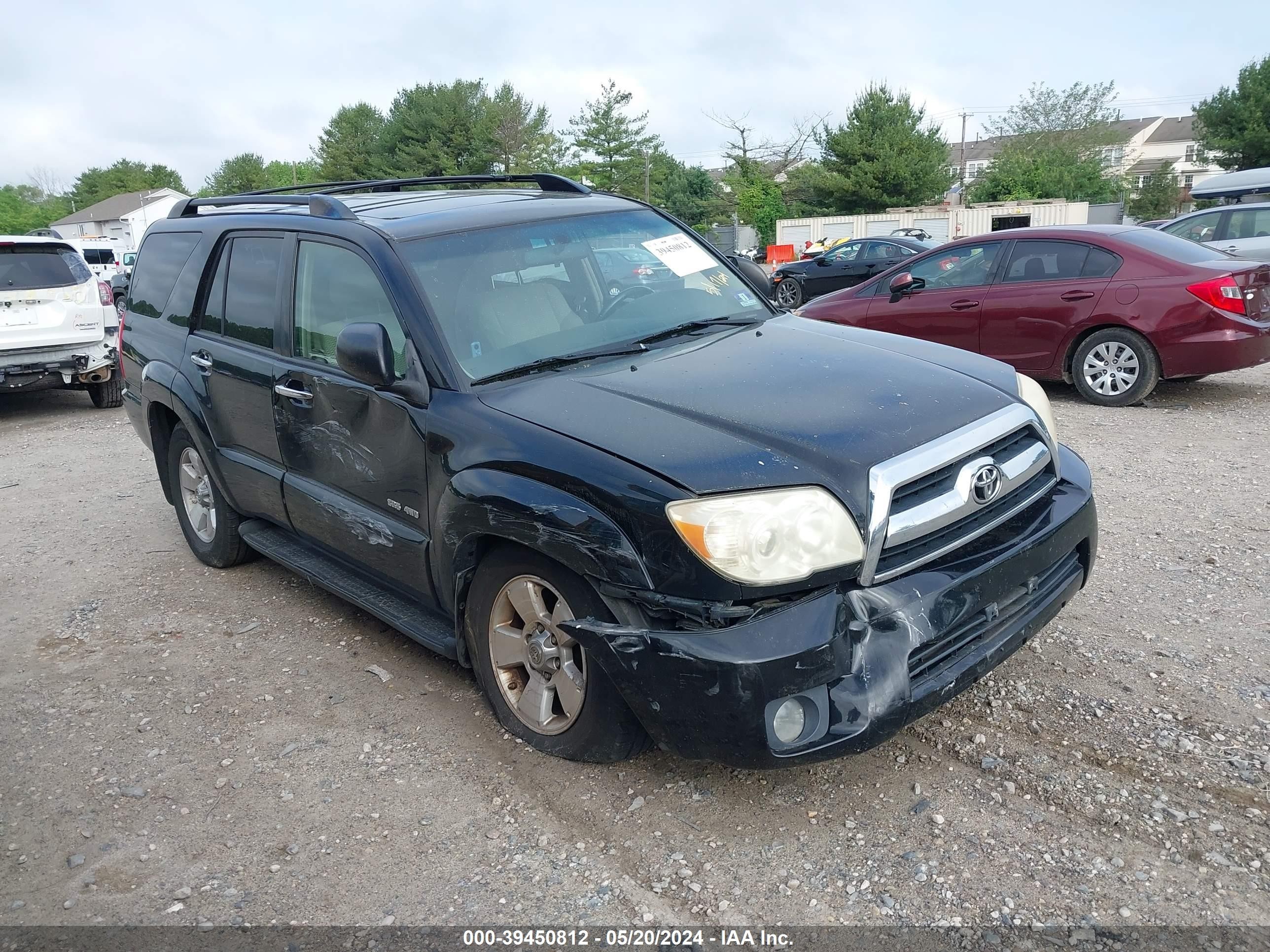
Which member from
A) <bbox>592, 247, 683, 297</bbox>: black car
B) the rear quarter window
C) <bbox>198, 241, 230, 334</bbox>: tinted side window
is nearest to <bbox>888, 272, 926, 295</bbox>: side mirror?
the rear quarter window

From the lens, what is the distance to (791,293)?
20750 mm

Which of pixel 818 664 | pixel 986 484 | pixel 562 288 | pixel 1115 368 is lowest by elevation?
pixel 1115 368

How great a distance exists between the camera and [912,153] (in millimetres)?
47344

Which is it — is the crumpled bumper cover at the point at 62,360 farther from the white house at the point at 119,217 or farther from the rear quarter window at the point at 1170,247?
the white house at the point at 119,217

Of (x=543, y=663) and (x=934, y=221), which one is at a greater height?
(x=934, y=221)

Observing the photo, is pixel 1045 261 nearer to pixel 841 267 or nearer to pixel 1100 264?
pixel 1100 264

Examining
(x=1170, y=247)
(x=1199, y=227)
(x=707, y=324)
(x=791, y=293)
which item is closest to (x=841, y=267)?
(x=791, y=293)

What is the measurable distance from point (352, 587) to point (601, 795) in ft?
4.93

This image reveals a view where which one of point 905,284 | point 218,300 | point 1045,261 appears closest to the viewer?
point 218,300

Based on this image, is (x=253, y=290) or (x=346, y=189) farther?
(x=346, y=189)

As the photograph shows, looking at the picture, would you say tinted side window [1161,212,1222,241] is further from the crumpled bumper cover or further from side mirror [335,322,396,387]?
the crumpled bumper cover

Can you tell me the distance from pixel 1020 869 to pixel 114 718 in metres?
3.27

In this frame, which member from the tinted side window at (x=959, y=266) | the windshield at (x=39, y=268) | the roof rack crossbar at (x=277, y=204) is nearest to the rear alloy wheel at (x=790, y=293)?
the tinted side window at (x=959, y=266)

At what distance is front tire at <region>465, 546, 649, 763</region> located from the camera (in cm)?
296
